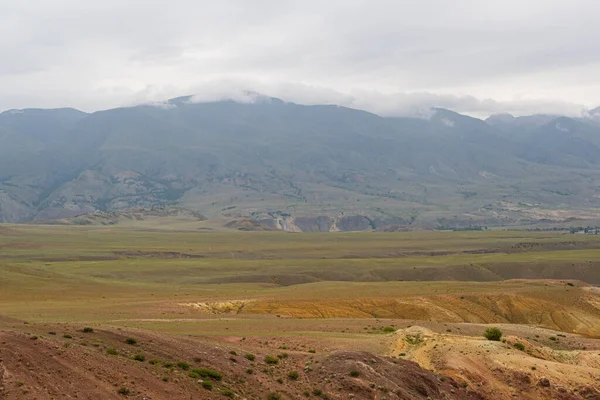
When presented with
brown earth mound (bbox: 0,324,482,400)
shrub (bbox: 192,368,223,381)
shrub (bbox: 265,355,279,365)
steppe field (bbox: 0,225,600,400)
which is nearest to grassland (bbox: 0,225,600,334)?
steppe field (bbox: 0,225,600,400)

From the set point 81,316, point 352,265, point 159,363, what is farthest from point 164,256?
point 159,363

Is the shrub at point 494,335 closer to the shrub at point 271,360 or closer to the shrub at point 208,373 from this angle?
the shrub at point 271,360

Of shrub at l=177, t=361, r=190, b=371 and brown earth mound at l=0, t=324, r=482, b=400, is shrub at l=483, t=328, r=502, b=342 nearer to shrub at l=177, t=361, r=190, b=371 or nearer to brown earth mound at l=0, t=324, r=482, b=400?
brown earth mound at l=0, t=324, r=482, b=400

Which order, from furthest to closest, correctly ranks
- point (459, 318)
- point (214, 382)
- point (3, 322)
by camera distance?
point (459, 318) < point (3, 322) < point (214, 382)

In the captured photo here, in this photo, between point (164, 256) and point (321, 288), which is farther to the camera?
point (164, 256)

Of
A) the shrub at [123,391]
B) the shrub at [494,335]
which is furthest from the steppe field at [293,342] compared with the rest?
the shrub at [494,335]

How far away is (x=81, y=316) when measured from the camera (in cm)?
5953

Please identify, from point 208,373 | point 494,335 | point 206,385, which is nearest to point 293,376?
point 208,373

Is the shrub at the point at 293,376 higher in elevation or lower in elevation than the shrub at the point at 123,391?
lower

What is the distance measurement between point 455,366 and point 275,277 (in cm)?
8991

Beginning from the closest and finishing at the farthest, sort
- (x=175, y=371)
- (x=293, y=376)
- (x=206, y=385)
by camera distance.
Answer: (x=206, y=385) → (x=175, y=371) → (x=293, y=376)

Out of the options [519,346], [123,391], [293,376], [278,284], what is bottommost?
[278,284]

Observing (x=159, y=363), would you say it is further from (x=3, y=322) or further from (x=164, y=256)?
(x=164, y=256)

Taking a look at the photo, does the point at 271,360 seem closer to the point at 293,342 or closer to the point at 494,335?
the point at 293,342
